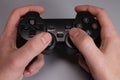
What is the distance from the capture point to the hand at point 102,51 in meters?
0.50

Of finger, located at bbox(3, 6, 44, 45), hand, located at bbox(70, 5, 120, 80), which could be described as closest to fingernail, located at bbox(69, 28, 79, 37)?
hand, located at bbox(70, 5, 120, 80)

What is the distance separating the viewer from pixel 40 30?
21.3 inches

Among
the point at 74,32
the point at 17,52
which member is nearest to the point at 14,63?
the point at 17,52

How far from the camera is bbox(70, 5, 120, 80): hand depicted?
50 centimetres

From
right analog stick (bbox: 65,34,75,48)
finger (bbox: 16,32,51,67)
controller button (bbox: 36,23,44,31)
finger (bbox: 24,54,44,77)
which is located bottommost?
finger (bbox: 24,54,44,77)

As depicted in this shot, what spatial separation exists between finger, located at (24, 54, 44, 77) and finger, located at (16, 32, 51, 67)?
7cm

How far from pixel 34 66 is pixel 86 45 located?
136mm

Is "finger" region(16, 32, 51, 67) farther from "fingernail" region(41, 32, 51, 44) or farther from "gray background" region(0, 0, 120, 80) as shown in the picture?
"gray background" region(0, 0, 120, 80)

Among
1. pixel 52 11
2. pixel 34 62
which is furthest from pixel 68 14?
pixel 34 62

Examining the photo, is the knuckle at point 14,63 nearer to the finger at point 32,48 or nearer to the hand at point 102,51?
the finger at point 32,48

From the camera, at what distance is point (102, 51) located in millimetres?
529

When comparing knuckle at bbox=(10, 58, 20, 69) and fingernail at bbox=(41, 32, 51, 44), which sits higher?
fingernail at bbox=(41, 32, 51, 44)

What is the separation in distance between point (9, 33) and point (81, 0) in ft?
0.65

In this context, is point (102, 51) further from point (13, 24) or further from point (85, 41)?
point (13, 24)
